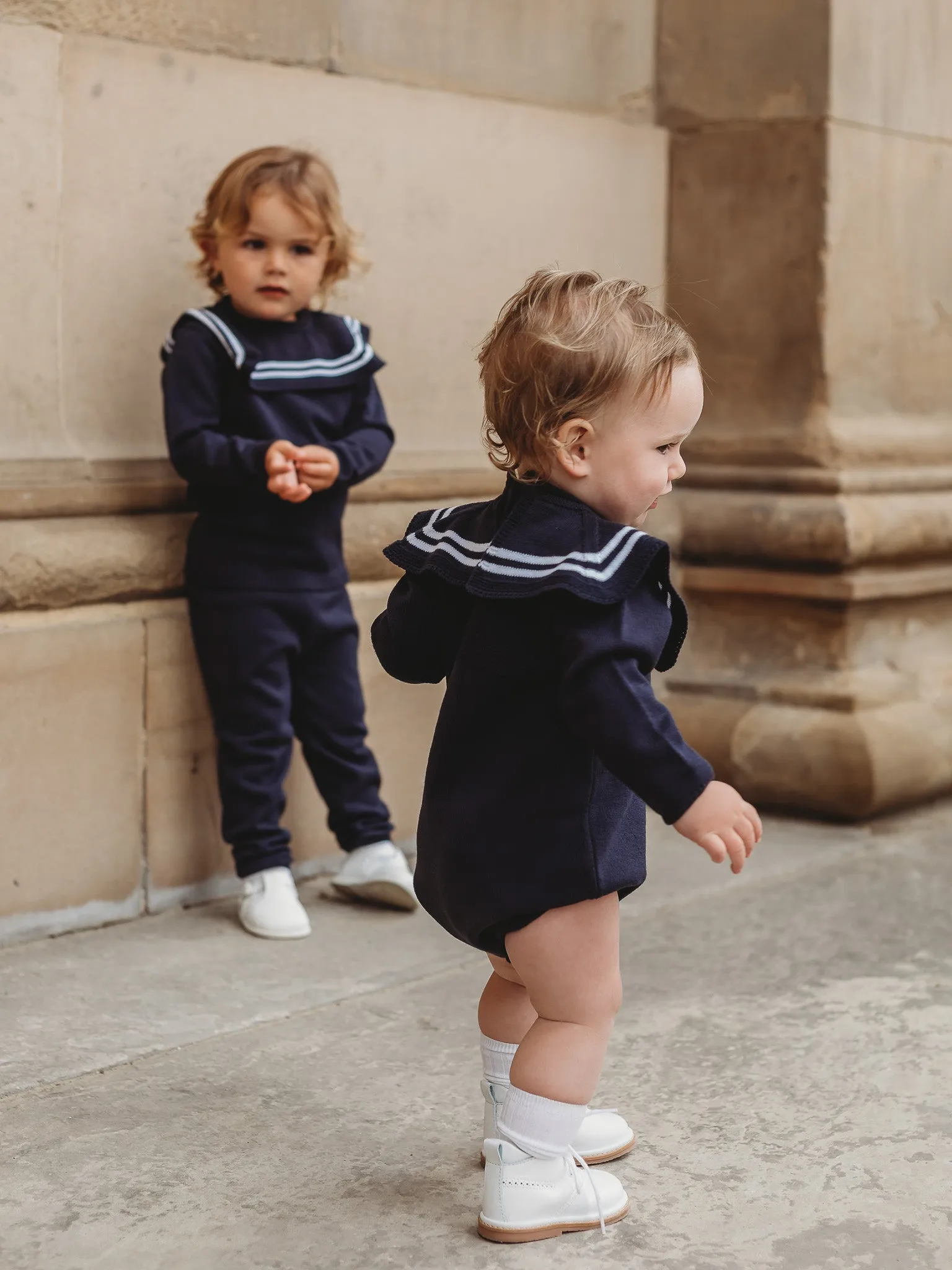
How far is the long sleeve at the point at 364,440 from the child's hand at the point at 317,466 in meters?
0.05

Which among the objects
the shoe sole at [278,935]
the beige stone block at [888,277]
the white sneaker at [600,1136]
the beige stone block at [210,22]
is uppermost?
the beige stone block at [210,22]

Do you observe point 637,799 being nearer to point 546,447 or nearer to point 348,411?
point 546,447

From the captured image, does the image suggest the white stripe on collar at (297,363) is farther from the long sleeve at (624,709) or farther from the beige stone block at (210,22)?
the long sleeve at (624,709)

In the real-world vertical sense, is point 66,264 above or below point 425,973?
above

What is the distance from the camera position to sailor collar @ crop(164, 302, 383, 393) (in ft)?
11.4

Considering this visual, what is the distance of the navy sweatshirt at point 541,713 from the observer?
2.04m

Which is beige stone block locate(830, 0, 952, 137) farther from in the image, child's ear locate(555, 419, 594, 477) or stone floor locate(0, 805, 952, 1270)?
child's ear locate(555, 419, 594, 477)

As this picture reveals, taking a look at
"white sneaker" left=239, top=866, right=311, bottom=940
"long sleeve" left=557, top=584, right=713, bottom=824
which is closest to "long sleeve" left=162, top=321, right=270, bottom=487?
"white sneaker" left=239, top=866, right=311, bottom=940

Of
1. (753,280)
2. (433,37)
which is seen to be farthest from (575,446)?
(753,280)

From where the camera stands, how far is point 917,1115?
262 centimetres

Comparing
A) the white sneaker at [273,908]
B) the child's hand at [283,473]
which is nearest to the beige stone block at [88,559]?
the child's hand at [283,473]

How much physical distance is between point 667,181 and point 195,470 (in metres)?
1.88

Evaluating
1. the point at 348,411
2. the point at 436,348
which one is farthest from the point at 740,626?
the point at 348,411

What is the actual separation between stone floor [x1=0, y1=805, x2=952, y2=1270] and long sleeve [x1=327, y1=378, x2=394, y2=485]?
92 centimetres
